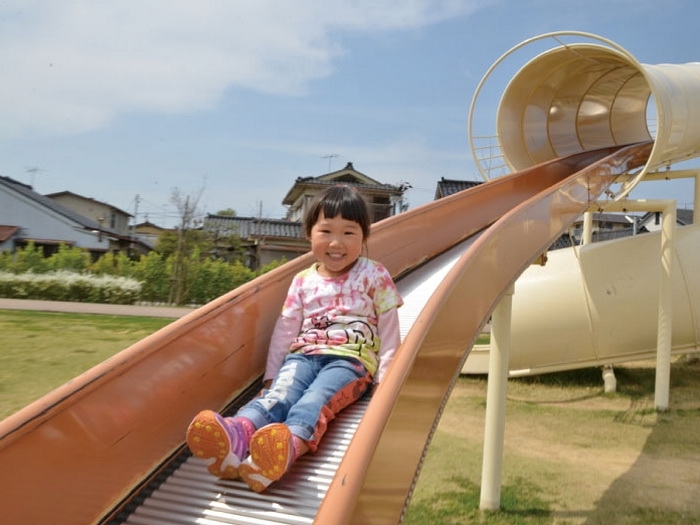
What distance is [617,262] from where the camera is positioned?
9.03 meters

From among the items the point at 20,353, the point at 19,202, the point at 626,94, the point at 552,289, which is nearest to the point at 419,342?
the point at 552,289

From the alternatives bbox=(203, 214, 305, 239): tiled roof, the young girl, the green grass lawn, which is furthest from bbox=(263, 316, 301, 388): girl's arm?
bbox=(203, 214, 305, 239): tiled roof

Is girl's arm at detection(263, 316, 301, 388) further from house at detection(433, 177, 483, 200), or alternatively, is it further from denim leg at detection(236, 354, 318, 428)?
house at detection(433, 177, 483, 200)

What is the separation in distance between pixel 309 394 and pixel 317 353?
30cm

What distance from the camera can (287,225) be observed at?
968 inches

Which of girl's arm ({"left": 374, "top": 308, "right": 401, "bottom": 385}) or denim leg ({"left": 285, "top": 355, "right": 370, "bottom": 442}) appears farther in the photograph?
girl's arm ({"left": 374, "top": 308, "right": 401, "bottom": 385})

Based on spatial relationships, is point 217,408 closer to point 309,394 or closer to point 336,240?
point 309,394

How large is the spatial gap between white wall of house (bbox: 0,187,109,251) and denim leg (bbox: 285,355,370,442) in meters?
26.1

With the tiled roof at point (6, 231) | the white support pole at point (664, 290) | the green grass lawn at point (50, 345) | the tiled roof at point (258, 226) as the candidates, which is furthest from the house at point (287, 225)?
the white support pole at point (664, 290)

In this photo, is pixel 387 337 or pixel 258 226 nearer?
pixel 387 337

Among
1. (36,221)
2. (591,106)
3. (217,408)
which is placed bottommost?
(217,408)

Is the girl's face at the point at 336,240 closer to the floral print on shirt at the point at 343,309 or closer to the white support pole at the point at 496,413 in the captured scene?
the floral print on shirt at the point at 343,309

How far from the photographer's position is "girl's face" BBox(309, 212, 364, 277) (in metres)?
2.84

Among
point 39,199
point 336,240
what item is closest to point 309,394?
point 336,240
